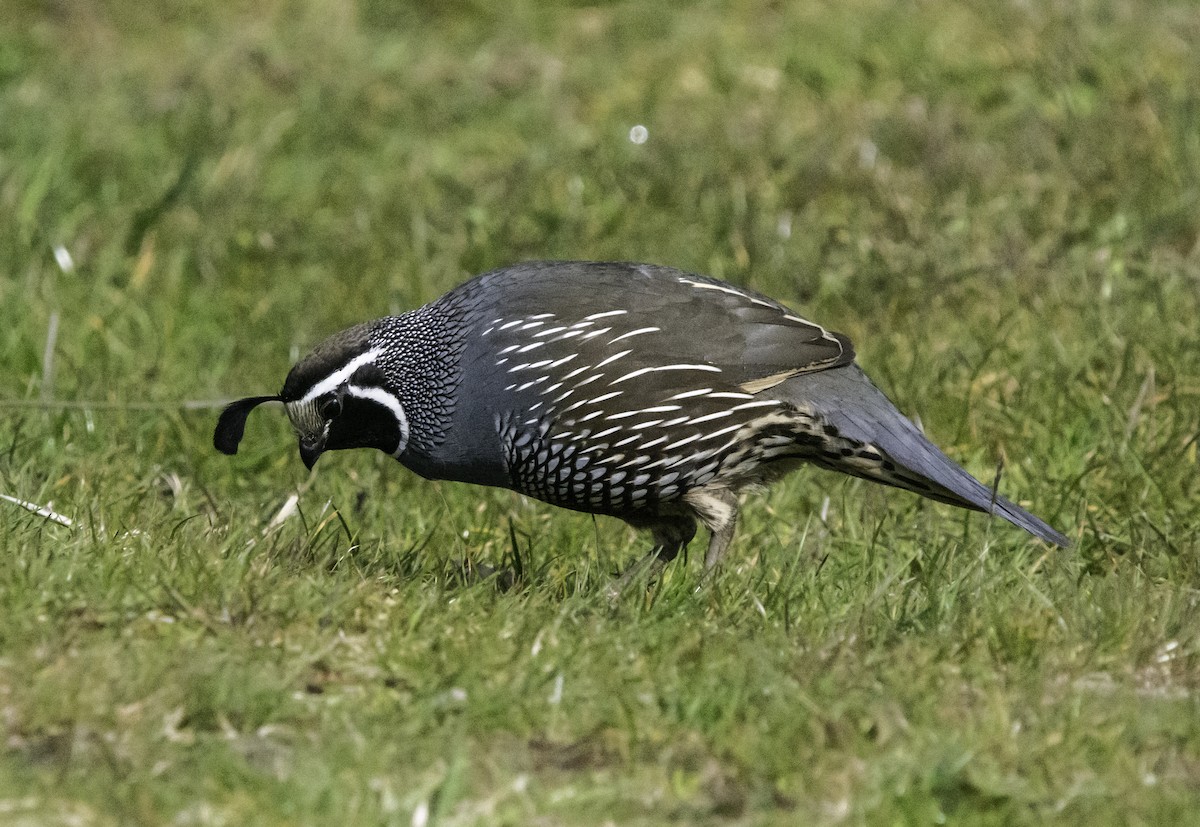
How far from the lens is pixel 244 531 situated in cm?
472

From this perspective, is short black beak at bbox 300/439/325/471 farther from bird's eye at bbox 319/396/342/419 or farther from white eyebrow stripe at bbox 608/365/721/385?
A: white eyebrow stripe at bbox 608/365/721/385

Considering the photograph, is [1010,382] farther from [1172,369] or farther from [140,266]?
[140,266]

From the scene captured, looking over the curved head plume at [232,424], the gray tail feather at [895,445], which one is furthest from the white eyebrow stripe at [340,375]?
the gray tail feather at [895,445]

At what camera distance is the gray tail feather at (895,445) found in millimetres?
5203

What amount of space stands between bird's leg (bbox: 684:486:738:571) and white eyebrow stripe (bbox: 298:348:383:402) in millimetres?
1036

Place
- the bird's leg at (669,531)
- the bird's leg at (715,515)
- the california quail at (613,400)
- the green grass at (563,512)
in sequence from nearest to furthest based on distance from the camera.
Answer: the green grass at (563,512) < the california quail at (613,400) < the bird's leg at (715,515) < the bird's leg at (669,531)

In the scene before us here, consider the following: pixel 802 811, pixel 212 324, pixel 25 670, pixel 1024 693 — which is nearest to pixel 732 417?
pixel 1024 693

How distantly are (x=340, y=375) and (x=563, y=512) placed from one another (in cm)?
95

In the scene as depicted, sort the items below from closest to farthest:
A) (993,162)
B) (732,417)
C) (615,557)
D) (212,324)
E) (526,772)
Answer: (526,772) → (732,417) → (615,557) → (212,324) → (993,162)

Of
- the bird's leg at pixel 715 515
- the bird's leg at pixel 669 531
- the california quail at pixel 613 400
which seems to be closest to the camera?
the california quail at pixel 613 400

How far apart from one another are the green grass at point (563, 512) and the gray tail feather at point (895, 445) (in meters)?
0.17

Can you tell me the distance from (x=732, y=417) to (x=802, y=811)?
5.69ft

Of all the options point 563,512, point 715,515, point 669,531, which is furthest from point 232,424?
point 715,515

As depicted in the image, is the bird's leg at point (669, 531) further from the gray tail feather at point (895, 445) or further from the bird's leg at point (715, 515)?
the gray tail feather at point (895, 445)
